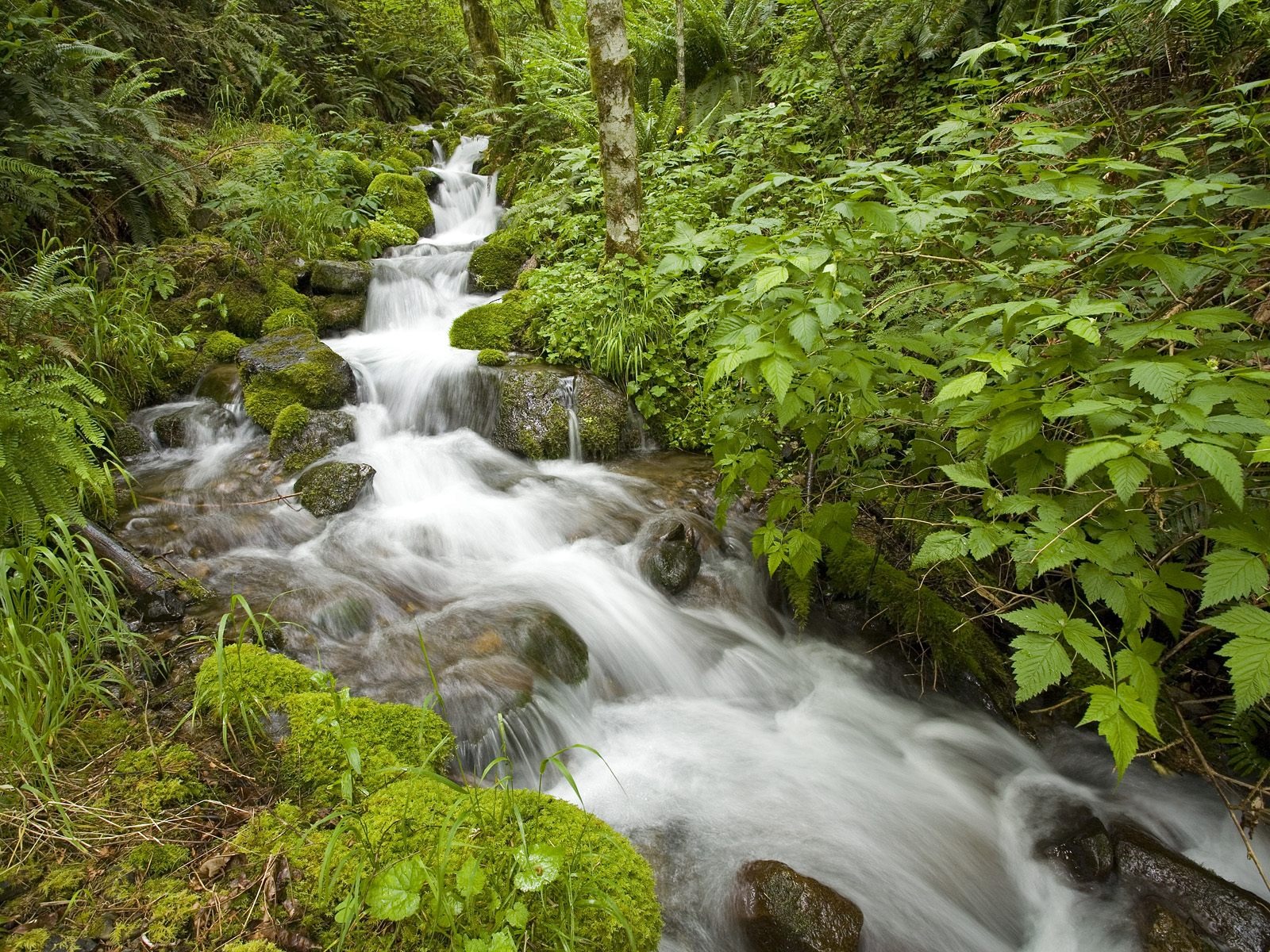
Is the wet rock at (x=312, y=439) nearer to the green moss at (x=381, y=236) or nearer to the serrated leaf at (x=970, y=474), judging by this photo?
the green moss at (x=381, y=236)

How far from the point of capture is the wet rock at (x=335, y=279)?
302 inches

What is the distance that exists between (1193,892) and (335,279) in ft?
28.5

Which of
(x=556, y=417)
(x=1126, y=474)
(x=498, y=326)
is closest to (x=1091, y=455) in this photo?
(x=1126, y=474)

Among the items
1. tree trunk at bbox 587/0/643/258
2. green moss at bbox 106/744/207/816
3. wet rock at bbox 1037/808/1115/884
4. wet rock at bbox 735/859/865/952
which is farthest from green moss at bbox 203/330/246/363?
wet rock at bbox 1037/808/1115/884

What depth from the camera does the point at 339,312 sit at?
751 centimetres

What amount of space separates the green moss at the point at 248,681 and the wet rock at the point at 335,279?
5994mm

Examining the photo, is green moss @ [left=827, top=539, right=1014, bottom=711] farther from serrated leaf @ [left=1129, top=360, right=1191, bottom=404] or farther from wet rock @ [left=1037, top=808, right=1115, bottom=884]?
serrated leaf @ [left=1129, top=360, right=1191, bottom=404]

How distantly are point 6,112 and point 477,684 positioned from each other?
6.49 meters

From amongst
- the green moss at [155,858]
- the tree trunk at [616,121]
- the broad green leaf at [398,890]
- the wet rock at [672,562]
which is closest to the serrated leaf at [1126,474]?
the broad green leaf at [398,890]

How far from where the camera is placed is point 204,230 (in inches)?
290

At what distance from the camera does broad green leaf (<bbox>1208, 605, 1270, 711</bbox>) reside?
1.57 m

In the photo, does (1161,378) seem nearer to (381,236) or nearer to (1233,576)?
(1233,576)

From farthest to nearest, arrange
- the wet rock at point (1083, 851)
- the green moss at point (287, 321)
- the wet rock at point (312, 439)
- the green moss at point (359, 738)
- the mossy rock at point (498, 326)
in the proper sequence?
the green moss at point (287, 321), the mossy rock at point (498, 326), the wet rock at point (312, 439), the wet rock at point (1083, 851), the green moss at point (359, 738)

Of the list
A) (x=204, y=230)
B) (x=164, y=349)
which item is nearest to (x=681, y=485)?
(x=164, y=349)
